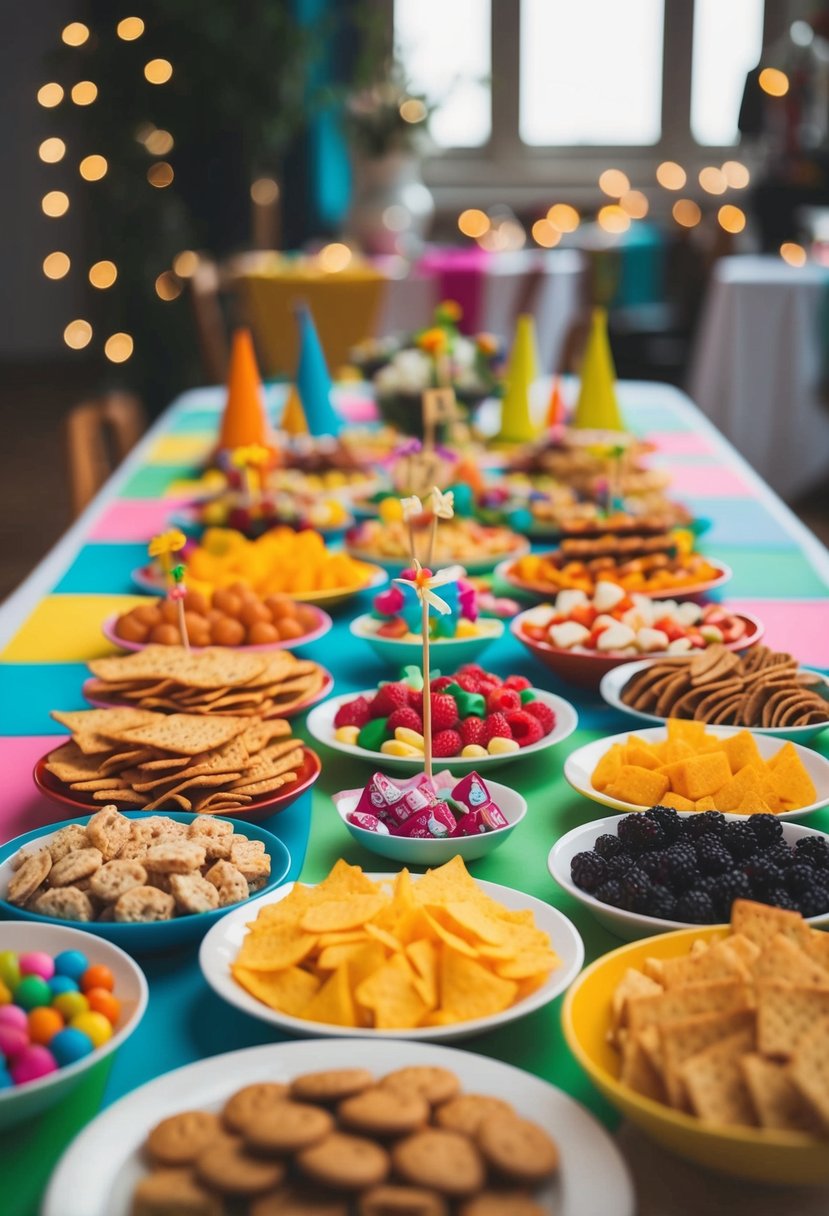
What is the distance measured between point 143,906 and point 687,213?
7.04 meters

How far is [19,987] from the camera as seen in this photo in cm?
90

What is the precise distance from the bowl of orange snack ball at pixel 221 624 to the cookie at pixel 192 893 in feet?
2.19

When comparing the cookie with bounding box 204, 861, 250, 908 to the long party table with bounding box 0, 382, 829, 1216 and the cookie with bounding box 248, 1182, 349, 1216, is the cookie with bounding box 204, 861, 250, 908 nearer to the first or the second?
the long party table with bounding box 0, 382, 829, 1216

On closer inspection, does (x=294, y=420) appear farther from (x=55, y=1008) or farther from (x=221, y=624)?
(x=55, y=1008)

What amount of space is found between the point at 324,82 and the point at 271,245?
1.12 m

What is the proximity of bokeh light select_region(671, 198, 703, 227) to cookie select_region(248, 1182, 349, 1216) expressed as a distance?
7239 millimetres

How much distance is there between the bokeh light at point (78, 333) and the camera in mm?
8648

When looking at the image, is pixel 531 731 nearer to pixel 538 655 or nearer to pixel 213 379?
pixel 538 655

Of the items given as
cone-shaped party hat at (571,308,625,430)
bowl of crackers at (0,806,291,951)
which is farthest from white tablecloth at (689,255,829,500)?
bowl of crackers at (0,806,291,951)

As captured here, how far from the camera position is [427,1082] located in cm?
79

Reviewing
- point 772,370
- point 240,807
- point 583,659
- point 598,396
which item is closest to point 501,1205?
point 240,807

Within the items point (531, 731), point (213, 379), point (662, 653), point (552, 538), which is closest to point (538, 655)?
point (662, 653)

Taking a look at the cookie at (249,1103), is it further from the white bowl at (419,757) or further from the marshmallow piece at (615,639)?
the marshmallow piece at (615,639)

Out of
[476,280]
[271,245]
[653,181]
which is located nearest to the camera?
[476,280]
